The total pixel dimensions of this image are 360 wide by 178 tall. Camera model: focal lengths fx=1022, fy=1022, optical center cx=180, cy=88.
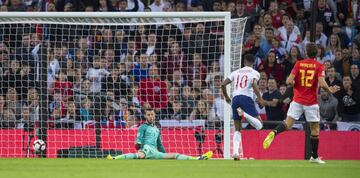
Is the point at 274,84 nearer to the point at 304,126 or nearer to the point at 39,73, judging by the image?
the point at 304,126

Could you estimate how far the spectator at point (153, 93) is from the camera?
21734 mm

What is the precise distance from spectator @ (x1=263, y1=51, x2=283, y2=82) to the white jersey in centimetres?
484

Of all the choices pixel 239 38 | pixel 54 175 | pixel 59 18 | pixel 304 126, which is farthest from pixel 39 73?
pixel 54 175

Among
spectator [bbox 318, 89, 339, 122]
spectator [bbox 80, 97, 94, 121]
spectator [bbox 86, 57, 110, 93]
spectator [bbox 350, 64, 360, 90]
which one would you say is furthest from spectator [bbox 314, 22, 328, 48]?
spectator [bbox 80, 97, 94, 121]

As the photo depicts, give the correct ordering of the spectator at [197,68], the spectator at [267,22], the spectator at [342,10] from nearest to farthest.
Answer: the spectator at [197,68] < the spectator at [267,22] < the spectator at [342,10]

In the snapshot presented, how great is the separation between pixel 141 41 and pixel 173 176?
9.22m

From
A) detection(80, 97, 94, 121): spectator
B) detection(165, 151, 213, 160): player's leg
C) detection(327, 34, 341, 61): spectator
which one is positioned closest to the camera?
detection(165, 151, 213, 160): player's leg

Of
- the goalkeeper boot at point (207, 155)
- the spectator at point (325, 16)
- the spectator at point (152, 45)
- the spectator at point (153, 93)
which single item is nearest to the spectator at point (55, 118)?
the spectator at point (153, 93)

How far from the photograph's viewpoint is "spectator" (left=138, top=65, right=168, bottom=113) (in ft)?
71.3

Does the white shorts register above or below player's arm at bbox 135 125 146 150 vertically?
above

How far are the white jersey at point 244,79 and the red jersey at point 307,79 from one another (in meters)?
1.13

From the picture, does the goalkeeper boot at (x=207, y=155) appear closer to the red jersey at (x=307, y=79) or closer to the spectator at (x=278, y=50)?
the red jersey at (x=307, y=79)

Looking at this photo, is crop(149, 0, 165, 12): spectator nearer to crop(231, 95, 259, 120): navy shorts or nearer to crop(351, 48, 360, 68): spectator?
crop(351, 48, 360, 68): spectator

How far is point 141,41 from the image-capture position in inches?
889
